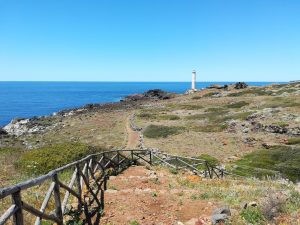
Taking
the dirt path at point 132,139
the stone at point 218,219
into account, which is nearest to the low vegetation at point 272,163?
the dirt path at point 132,139

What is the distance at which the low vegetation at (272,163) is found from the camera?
92.3 ft

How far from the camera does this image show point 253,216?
36.5 feet

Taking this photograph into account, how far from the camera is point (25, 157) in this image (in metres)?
22.9

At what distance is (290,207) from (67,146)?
1978 centimetres

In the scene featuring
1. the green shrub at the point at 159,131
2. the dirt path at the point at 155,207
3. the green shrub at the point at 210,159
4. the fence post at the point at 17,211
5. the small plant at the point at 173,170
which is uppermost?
the fence post at the point at 17,211

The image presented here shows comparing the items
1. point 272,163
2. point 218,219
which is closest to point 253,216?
point 218,219

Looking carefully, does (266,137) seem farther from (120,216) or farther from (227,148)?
(120,216)

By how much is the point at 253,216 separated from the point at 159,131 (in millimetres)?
40357

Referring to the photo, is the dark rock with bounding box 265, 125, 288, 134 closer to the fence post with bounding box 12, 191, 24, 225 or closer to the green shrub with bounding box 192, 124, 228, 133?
the green shrub with bounding box 192, 124, 228, 133

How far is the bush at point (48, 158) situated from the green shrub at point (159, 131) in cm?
2244

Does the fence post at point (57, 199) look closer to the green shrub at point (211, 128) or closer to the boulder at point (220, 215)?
the boulder at point (220, 215)

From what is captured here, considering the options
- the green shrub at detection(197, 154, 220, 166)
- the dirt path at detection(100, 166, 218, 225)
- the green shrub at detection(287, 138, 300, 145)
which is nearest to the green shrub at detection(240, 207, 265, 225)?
the dirt path at detection(100, 166, 218, 225)

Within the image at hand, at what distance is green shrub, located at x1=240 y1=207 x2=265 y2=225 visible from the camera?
10.9 m

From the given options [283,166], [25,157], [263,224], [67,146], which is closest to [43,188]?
[25,157]
